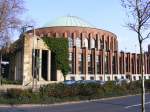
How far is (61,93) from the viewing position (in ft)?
125

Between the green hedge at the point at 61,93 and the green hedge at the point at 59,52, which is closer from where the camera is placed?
the green hedge at the point at 61,93

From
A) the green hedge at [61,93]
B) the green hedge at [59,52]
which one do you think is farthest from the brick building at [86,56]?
the green hedge at [61,93]

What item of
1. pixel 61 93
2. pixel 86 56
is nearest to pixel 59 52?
pixel 86 56

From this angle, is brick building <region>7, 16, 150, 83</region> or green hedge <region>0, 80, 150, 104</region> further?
brick building <region>7, 16, 150, 83</region>

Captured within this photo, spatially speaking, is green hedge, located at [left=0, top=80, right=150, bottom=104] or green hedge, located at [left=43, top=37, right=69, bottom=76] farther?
green hedge, located at [left=43, top=37, right=69, bottom=76]

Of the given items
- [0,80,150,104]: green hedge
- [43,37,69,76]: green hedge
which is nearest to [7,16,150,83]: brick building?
[43,37,69,76]: green hedge

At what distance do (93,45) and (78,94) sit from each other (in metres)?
87.7

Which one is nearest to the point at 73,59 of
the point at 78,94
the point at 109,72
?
the point at 109,72

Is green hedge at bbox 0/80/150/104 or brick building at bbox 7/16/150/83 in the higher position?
brick building at bbox 7/16/150/83

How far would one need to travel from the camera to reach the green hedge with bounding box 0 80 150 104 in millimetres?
34662

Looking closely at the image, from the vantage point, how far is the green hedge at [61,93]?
34662 mm

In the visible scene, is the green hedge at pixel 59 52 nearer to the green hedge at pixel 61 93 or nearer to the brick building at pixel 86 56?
the brick building at pixel 86 56

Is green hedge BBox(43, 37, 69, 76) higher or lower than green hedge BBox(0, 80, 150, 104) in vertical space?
higher

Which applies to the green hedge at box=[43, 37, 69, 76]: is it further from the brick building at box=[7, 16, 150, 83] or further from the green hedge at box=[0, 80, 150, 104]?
the green hedge at box=[0, 80, 150, 104]
